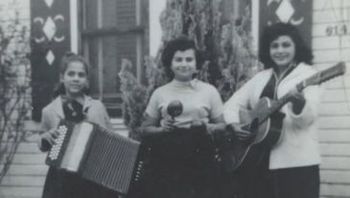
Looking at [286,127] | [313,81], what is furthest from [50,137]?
[313,81]

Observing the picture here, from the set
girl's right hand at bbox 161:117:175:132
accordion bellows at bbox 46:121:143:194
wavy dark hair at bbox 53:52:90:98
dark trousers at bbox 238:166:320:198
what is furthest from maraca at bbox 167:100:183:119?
wavy dark hair at bbox 53:52:90:98

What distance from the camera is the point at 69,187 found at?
15.2 ft

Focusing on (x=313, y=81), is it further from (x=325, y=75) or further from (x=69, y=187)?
(x=69, y=187)

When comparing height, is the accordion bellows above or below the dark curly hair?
below

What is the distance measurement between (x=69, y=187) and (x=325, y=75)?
6.39 ft

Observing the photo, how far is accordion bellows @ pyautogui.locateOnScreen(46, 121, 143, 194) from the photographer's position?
443 cm

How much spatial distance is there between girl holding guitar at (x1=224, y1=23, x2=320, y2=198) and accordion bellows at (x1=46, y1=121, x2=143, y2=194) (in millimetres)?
799

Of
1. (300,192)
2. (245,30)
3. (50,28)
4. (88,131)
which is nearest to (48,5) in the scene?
(50,28)

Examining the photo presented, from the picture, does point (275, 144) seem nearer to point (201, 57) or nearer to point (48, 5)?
point (201, 57)

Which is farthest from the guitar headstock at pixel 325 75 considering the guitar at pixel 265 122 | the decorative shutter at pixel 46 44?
the decorative shutter at pixel 46 44

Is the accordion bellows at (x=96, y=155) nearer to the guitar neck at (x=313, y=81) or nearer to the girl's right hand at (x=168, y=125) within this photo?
the girl's right hand at (x=168, y=125)

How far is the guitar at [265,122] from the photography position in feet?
13.5

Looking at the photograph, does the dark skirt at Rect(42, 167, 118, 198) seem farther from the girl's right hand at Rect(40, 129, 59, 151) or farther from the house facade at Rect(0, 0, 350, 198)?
the house facade at Rect(0, 0, 350, 198)

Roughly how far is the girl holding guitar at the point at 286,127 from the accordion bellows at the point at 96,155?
799mm
